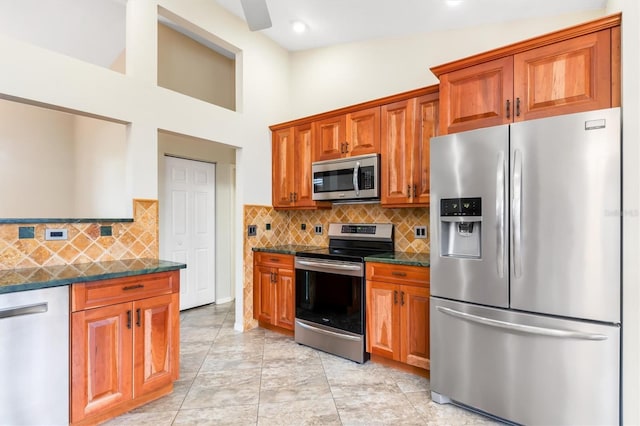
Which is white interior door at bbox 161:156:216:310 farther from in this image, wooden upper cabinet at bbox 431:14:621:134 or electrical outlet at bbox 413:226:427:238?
wooden upper cabinet at bbox 431:14:621:134

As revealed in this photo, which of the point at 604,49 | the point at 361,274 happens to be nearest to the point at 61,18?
the point at 361,274

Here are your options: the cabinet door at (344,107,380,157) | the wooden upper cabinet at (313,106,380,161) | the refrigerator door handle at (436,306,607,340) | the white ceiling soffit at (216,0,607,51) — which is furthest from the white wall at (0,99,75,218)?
the refrigerator door handle at (436,306,607,340)

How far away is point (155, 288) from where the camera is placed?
83.8 inches

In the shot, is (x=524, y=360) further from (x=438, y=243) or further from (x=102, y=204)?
(x=102, y=204)

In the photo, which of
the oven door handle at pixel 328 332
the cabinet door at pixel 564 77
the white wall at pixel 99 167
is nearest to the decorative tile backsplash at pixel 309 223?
the oven door handle at pixel 328 332

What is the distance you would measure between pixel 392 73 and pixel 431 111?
0.93 metres

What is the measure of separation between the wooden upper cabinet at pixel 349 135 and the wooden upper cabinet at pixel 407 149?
0.10 m

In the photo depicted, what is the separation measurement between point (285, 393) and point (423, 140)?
7.34ft

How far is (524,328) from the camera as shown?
71.1 inches

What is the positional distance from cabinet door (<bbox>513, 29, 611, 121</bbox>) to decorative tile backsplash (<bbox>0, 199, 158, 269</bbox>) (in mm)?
2736

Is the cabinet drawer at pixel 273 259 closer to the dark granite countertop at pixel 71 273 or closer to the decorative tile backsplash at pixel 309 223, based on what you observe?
the decorative tile backsplash at pixel 309 223

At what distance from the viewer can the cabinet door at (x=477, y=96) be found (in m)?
1.96

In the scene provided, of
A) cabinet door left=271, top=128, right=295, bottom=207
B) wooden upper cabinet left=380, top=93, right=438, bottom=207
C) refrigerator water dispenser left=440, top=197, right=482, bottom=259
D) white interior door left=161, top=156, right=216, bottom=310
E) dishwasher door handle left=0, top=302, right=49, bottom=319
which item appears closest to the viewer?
dishwasher door handle left=0, top=302, right=49, bottom=319

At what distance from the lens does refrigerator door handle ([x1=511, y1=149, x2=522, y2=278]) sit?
6.00 ft
